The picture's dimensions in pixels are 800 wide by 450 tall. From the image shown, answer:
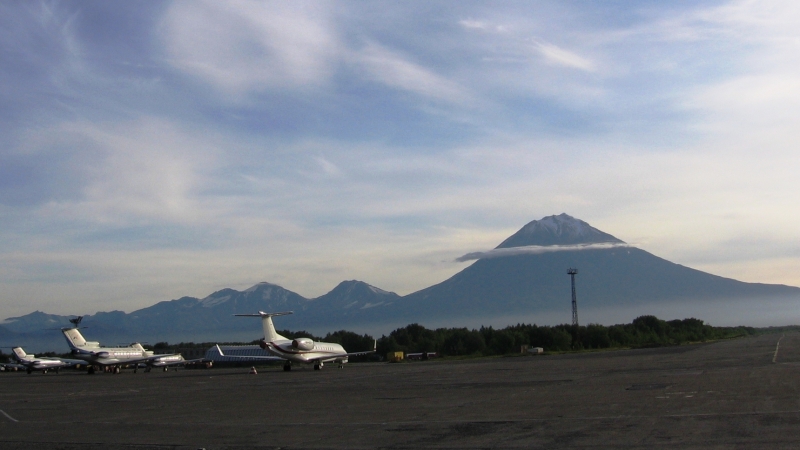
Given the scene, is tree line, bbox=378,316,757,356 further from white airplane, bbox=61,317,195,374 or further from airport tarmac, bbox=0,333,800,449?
airport tarmac, bbox=0,333,800,449

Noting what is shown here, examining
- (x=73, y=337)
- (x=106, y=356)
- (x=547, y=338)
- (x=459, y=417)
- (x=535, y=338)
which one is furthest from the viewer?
(x=535, y=338)

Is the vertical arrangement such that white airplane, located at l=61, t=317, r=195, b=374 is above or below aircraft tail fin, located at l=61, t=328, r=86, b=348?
below

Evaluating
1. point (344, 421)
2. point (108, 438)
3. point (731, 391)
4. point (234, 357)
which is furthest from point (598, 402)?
point (234, 357)

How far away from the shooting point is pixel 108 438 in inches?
627

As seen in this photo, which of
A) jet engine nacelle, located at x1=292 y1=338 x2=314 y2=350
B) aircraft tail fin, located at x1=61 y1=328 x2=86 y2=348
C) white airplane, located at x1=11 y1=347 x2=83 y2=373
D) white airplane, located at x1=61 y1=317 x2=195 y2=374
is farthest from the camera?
white airplane, located at x1=11 y1=347 x2=83 y2=373

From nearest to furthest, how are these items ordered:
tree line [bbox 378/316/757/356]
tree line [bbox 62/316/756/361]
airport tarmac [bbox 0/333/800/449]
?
1. airport tarmac [bbox 0/333/800/449]
2. tree line [bbox 378/316/757/356]
3. tree line [bbox 62/316/756/361]

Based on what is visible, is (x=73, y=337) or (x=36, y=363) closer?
(x=73, y=337)

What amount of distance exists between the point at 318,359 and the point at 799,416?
147 ft

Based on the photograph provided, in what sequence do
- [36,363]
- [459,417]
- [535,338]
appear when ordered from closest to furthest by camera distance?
1. [459,417]
2. [36,363]
3. [535,338]

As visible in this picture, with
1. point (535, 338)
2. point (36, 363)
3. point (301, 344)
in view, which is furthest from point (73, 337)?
point (535, 338)

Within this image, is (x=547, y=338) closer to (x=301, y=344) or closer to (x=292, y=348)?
(x=301, y=344)

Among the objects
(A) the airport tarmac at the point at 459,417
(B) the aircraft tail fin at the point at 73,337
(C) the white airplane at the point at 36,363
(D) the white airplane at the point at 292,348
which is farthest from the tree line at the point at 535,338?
(A) the airport tarmac at the point at 459,417

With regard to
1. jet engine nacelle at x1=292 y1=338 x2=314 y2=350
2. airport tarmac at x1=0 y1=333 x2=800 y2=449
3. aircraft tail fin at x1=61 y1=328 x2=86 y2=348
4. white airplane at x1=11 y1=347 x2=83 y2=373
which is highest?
aircraft tail fin at x1=61 y1=328 x2=86 y2=348

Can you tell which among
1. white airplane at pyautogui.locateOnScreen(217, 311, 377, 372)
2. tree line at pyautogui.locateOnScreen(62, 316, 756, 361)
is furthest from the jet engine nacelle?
tree line at pyautogui.locateOnScreen(62, 316, 756, 361)
